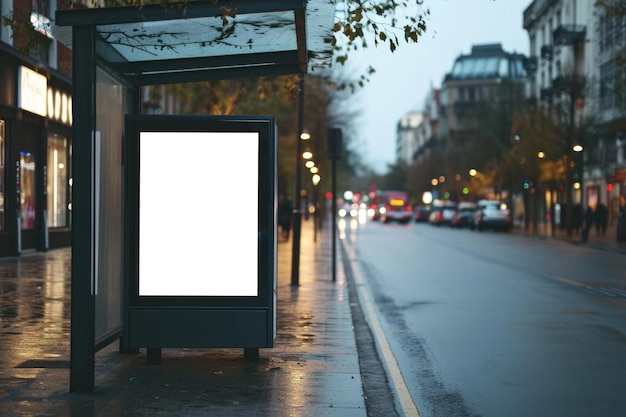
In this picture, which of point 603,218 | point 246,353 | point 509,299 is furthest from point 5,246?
point 603,218

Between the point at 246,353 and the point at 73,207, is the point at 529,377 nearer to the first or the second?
the point at 246,353

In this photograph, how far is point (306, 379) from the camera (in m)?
8.48

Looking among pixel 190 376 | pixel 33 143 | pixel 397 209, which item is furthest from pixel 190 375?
pixel 397 209

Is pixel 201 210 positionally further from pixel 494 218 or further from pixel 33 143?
pixel 494 218

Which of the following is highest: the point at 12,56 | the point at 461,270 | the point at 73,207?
the point at 12,56

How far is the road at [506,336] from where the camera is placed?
8.10 metres

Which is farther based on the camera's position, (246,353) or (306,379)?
(246,353)

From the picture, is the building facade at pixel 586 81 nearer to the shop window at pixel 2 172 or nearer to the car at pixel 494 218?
the car at pixel 494 218

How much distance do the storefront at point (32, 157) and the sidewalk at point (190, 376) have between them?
12.5 metres

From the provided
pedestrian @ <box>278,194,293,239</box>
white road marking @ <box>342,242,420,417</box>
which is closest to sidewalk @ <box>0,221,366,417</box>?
white road marking @ <box>342,242,420,417</box>

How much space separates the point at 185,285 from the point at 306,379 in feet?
4.27

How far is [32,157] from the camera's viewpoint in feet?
92.4

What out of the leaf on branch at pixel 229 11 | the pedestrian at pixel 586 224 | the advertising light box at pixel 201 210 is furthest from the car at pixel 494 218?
the leaf on branch at pixel 229 11

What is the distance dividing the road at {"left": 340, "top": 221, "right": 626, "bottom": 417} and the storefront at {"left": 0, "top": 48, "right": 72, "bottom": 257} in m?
9.19
